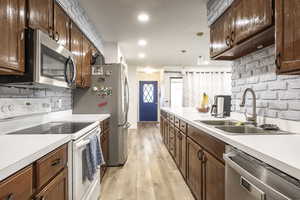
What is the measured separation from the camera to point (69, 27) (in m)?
2.20

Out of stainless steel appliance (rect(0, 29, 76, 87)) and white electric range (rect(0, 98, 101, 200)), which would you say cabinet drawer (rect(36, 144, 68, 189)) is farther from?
stainless steel appliance (rect(0, 29, 76, 87))

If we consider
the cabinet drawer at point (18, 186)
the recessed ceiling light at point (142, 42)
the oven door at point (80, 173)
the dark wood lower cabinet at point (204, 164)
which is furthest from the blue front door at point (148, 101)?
the cabinet drawer at point (18, 186)

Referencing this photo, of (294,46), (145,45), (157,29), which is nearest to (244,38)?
(294,46)

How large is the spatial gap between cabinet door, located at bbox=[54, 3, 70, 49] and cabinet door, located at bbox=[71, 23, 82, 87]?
15cm

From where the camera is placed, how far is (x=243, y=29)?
68.4 inches

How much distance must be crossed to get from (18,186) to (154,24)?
3.26 m

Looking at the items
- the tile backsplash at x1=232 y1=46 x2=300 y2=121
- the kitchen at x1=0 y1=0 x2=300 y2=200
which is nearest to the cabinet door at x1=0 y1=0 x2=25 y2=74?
the kitchen at x1=0 y1=0 x2=300 y2=200

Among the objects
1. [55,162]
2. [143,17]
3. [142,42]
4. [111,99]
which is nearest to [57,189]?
[55,162]

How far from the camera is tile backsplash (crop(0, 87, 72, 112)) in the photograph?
1566mm

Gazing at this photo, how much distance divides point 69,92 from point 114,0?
1515mm

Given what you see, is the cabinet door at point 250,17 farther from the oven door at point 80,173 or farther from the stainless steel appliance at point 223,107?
the oven door at point 80,173

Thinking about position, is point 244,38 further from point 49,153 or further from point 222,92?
point 222,92

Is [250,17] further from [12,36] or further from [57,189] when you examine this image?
[57,189]

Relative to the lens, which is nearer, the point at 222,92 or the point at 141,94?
the point at 222,92
